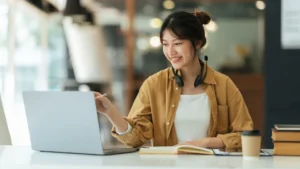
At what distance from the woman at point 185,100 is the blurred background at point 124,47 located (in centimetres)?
619

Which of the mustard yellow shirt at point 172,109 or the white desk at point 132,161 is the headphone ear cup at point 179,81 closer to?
the mustard yellow shirt at point 172,109

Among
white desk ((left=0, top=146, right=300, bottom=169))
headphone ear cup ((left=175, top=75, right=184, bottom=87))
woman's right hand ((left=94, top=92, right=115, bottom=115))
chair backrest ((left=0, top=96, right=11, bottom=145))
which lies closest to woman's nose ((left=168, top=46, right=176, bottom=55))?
headphone ear cup ((left=175, top=75, right=184, bottom=87))

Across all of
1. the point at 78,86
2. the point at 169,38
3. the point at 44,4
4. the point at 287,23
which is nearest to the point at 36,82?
the point at 78,86

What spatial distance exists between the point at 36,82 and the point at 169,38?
7.01 metres

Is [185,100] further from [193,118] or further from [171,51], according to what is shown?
[171,51]

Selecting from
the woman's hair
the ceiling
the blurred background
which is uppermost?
the ceiling

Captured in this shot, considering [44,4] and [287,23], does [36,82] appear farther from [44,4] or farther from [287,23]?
[287,23]

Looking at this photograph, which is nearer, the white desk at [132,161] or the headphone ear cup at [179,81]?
the white desk at [132,161]

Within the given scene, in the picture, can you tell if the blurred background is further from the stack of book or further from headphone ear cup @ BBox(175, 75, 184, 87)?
the stack of book

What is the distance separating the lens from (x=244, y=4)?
9.12m

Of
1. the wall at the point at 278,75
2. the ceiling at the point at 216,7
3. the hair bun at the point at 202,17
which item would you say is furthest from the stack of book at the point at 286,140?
the ceiling at the point at 216,7

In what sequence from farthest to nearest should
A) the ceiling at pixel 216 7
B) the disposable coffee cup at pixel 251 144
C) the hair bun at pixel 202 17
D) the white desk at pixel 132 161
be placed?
the ceiling at pixel 216 7 < the hair bun at pixel 202 17 < the disposable coffee cup at pixel 251 144 < the white desk at pixel 132 161

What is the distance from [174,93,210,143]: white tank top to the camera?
8.57ft

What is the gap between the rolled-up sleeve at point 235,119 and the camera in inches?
97.4
